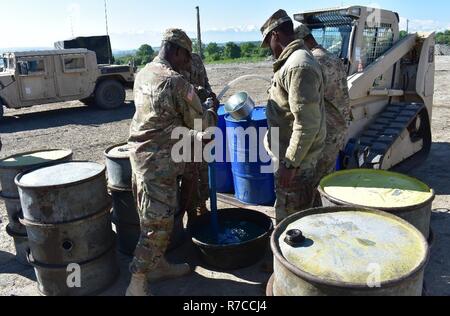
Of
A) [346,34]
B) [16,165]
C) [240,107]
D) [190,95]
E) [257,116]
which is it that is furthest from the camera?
[346,34]

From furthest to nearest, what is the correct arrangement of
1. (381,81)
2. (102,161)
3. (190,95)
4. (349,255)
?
(102,161) < (381,81) < (190,95) < (349,255)

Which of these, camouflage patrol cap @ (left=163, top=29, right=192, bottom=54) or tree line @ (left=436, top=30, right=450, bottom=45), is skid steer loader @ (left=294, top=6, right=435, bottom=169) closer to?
camouflage patrol cap @ (left=163, top=29, right=192, bottom=54)

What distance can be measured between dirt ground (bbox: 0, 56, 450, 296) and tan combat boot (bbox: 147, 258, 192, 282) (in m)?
0.06

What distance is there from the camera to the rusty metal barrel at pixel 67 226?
10.9 ft

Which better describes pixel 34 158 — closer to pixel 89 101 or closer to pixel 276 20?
pixel 276 20

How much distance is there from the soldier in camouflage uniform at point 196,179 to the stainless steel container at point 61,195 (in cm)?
85

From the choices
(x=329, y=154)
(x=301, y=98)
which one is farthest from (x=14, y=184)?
(x=329, y=154)

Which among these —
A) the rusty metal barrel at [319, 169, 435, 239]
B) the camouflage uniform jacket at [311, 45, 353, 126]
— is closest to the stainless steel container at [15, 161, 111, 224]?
the rusty metal barrel at [319, 169, 435, 239]

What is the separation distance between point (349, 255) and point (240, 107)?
2.70 m

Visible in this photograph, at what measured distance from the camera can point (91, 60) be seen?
12.8 meters

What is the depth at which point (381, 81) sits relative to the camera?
6.03 metres

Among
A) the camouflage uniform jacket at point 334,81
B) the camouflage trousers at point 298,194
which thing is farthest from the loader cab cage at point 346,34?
the camouflage trousers at point 298,194
